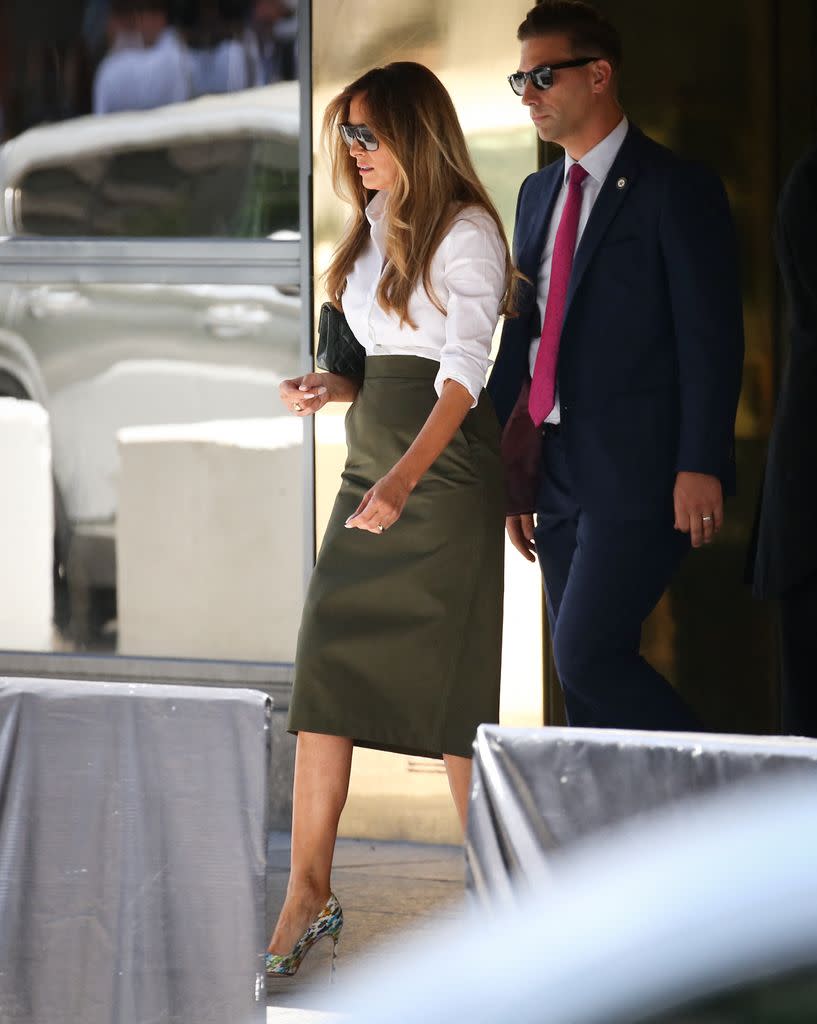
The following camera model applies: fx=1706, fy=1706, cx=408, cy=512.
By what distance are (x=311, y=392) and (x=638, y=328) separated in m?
0.77

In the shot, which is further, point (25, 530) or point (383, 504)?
point (25, 530)

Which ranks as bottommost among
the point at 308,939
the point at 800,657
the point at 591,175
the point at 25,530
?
the point at 308,939

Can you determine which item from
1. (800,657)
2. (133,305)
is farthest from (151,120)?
(800,657)

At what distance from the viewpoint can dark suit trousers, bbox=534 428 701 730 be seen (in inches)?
156

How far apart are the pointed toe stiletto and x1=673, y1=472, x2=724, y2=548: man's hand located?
3.82 feet

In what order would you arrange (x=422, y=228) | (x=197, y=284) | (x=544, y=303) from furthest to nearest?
1. (x=197, y=284)
2. (x=544, y=303)
3. (x=422, y=228)

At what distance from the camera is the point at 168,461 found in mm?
5961

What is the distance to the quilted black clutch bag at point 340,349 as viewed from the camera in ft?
13.4

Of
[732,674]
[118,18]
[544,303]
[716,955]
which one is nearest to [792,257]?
[544,303]

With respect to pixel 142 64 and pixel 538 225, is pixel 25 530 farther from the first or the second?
pixel 538 225

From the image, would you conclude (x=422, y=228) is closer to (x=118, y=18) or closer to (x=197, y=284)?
(x=197, y=284)

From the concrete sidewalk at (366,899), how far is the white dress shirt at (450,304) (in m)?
1.38

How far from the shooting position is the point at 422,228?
12.6 feet

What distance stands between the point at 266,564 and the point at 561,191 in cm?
217
